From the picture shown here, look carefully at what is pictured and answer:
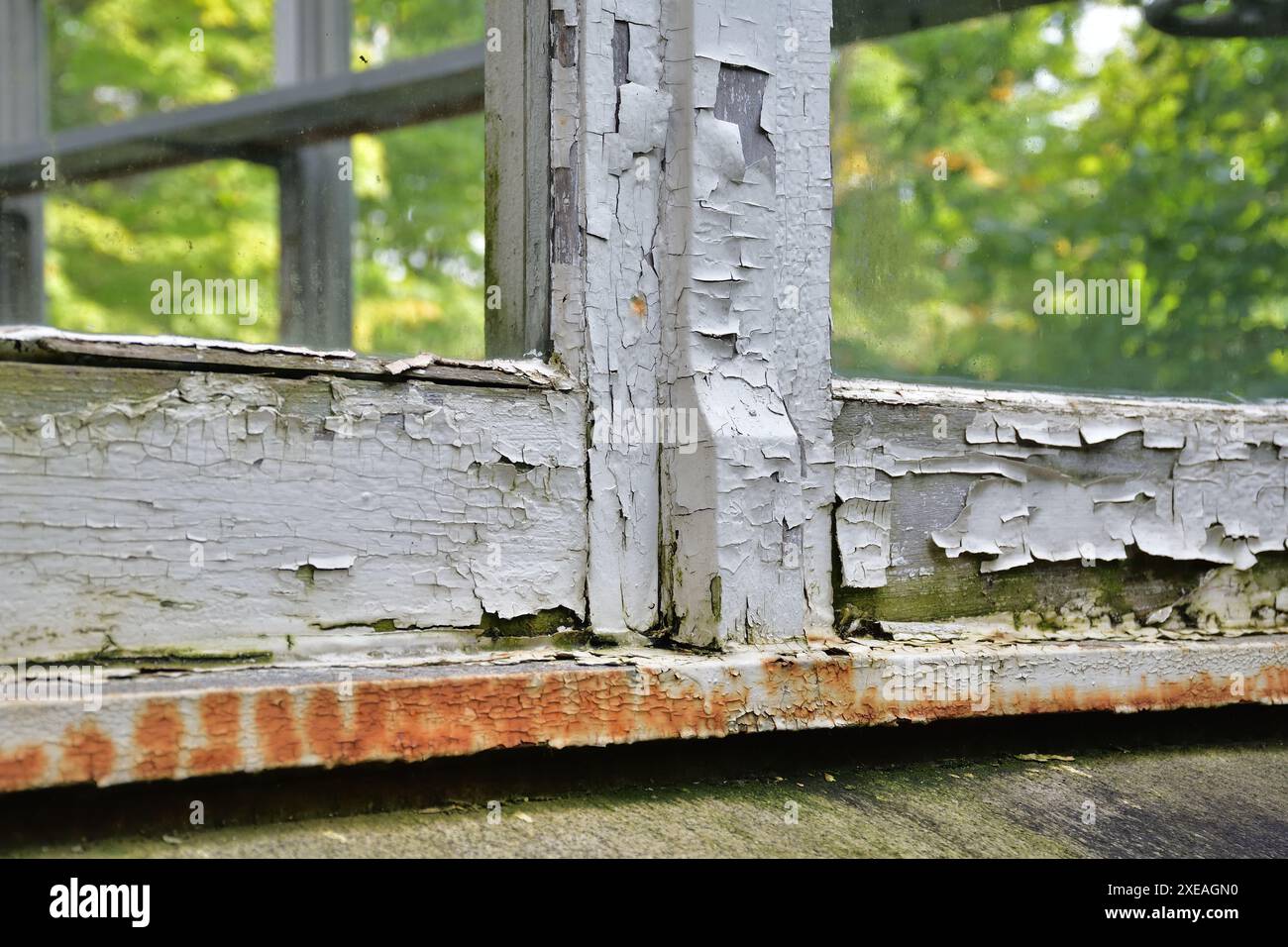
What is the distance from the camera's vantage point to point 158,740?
841 mm

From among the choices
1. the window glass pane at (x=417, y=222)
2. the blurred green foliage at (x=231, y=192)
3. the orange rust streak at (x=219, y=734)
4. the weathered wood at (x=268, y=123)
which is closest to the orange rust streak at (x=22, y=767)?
the orange rust streak at (x=219, y=734)

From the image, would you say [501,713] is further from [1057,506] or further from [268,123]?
[268,123]

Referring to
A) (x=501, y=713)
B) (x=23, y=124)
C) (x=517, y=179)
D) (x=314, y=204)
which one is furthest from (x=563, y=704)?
(x=23, y=124)

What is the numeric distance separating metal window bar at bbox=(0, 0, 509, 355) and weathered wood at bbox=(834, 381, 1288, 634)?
0.51m

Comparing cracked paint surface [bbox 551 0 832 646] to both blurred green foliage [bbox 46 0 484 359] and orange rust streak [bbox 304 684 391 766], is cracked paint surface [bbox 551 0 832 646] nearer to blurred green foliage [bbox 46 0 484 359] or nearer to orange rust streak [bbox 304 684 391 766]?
orange rust streak [bbox 304 684 391 766]

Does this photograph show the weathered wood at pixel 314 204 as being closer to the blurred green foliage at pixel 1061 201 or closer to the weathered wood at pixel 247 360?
the weathered wood at pixel 247 360

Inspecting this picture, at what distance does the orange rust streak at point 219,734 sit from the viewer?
0.86m

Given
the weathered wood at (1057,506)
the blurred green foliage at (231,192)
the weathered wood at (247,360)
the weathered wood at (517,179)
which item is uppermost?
the blurred green foliage at (231,192)

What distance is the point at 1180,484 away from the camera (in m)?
1.52

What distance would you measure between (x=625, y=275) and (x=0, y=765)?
2.48ft

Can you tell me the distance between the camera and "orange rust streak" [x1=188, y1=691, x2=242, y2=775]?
0.86m

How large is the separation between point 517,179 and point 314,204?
37.9 inches

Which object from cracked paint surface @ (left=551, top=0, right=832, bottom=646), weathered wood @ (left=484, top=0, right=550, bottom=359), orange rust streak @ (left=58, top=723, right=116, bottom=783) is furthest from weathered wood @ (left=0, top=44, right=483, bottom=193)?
orange rust streak @ (left=58, top=723, right=116, bottom=783)
